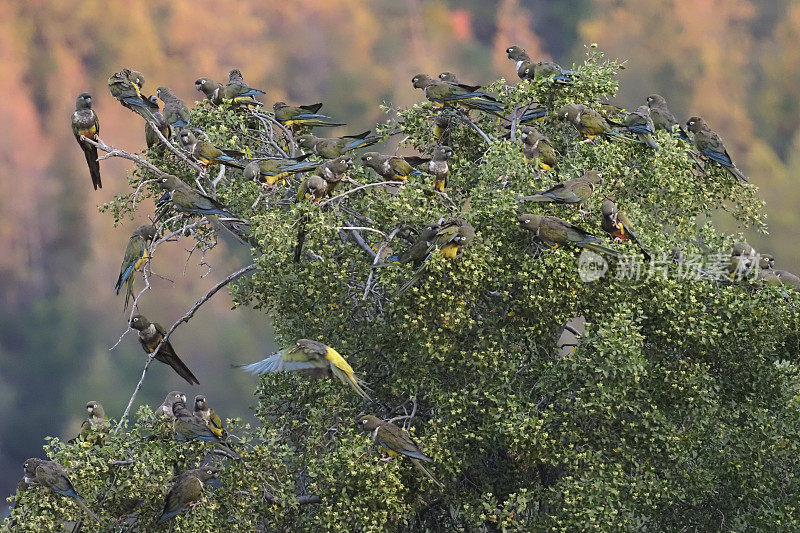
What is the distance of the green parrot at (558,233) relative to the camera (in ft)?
28.2

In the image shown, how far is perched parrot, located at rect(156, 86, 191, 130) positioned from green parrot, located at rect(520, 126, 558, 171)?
3930 mm

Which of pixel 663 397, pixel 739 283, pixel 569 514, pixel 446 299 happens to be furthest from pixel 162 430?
pixel 739 283

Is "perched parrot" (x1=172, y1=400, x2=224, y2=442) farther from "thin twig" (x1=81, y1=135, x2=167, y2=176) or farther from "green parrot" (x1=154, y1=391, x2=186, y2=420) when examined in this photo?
"thin twig" (x1=81, y1=135, x2=167, y2=176)

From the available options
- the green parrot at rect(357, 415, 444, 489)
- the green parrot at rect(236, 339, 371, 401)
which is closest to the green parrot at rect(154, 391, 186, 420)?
the green parrot at rect(236, 339, 371, 401)

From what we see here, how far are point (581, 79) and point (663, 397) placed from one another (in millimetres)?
3557

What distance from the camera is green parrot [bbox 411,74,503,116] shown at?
10648 millimetres

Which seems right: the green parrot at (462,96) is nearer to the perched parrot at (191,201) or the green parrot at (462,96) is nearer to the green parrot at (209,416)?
the perched parrot at (191,201)

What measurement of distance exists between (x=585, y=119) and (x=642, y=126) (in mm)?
741

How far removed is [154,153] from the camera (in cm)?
1098

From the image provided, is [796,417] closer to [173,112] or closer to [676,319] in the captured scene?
[676,319]

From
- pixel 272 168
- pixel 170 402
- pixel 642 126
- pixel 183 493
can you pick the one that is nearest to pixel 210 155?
pixel 272 168

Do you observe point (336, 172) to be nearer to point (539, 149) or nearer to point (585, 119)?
point (539, 149)

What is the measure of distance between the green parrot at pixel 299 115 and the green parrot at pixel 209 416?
3600 mm

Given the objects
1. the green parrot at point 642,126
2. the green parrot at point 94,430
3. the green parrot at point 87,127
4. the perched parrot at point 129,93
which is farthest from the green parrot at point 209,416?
the green parrot at point 642,126
